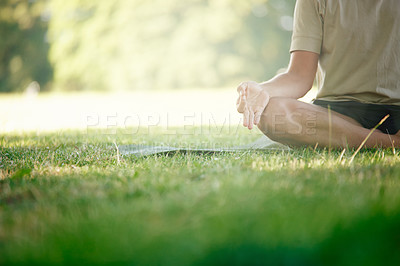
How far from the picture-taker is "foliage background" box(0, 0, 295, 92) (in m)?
20.4

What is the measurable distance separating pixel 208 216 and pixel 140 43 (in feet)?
71.7

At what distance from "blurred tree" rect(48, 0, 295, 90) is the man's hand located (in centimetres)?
1832

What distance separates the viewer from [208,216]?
3.48 ft

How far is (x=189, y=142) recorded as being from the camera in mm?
3031

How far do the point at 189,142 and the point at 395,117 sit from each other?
61.4 inches

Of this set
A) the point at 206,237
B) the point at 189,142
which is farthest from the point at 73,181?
the point at 189,142

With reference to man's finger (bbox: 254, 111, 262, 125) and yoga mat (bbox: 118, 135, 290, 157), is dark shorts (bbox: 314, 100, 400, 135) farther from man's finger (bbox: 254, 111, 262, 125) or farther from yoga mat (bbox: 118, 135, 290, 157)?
man's finger (bbox: 254, 111, 262, 125)

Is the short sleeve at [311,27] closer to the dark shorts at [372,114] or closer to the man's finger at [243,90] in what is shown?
the dark shorts at [372,114]

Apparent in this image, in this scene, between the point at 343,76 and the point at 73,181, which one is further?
the point at 343,76

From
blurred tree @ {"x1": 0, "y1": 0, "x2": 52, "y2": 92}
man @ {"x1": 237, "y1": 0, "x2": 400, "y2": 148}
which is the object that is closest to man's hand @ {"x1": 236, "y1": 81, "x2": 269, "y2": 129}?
man @ {"x1": 237, "y1": 0, "x2": 400, "y2": 148}

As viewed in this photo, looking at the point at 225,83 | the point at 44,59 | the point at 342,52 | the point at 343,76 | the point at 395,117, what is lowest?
the point at 395,117

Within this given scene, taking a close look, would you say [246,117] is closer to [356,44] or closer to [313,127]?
[313,127]


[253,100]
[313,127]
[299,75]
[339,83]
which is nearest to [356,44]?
[339,83]

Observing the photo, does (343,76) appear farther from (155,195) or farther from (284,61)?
(284,61)
